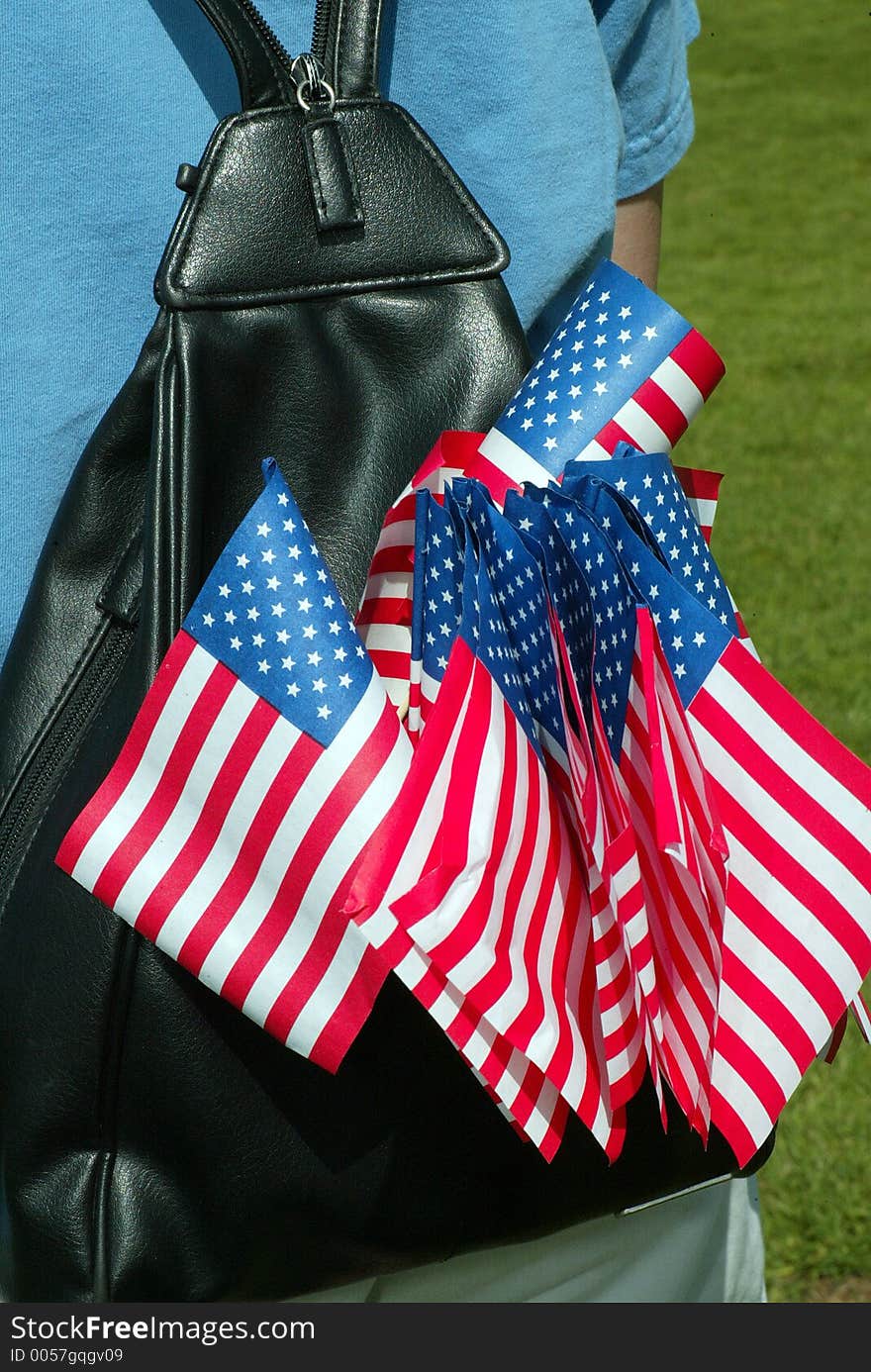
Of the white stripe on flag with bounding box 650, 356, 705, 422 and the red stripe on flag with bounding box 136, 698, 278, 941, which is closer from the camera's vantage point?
the red stripe on flag with bounding box 136, 698, 278, 941

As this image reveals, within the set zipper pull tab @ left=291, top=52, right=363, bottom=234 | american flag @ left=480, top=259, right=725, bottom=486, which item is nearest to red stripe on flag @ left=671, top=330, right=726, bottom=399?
american flag @ left=480, top=259, right=725, bottom=486

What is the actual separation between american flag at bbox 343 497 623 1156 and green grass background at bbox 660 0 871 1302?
164 centimetres

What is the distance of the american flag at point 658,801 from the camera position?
2.62 feet

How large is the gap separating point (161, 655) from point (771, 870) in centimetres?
36

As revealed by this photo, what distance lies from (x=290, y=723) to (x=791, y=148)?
11012 millimetres

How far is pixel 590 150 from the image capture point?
987mm

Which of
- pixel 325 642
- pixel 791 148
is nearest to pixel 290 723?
pixel 325 642

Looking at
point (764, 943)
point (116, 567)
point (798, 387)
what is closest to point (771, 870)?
point (764, 943)

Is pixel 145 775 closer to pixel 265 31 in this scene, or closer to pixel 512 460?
pixel 512 460

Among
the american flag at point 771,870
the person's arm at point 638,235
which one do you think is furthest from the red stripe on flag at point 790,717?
the person's arm at point 638,235

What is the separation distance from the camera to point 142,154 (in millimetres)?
908

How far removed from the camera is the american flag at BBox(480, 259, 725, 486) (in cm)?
88

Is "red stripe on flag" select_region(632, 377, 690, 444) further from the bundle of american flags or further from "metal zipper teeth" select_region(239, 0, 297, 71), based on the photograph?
"metal zipper teeth" select_region(239, 0, 297, 71)

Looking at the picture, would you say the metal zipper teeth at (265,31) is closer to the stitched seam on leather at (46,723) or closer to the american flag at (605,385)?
the american flag at (605,385)
